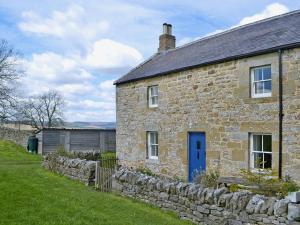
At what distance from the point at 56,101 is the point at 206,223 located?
56511 millimetres

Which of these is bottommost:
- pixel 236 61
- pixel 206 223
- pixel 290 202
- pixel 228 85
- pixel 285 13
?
pixel 206 223

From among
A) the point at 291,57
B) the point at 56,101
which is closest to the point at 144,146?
the point at 291,57

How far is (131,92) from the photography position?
19.6m

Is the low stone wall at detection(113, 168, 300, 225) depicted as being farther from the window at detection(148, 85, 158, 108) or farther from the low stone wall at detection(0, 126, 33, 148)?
the low stone wall at detection(0, 126, 33, 148)

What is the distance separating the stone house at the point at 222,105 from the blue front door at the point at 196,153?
4 cm

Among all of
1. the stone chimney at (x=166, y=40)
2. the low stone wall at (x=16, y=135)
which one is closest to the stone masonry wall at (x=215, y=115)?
the stone chimney at (x=166, y=40)

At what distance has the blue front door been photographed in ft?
49.2

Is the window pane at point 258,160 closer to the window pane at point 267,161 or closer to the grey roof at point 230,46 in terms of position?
the window pane at point 267,161

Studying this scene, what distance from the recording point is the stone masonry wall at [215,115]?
1173 centimetres

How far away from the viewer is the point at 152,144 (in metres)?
18.2

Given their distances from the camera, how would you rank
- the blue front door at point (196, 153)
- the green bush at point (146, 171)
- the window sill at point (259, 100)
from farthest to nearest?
1. the green bush at point (146, 171)
2. the blue front door at point (196, 153)
3. the window sill at point (259, 100)

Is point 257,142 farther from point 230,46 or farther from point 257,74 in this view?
point 230,46

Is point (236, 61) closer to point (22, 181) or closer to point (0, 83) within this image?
point (22, 181)

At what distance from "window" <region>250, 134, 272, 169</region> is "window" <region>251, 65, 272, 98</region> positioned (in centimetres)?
146
